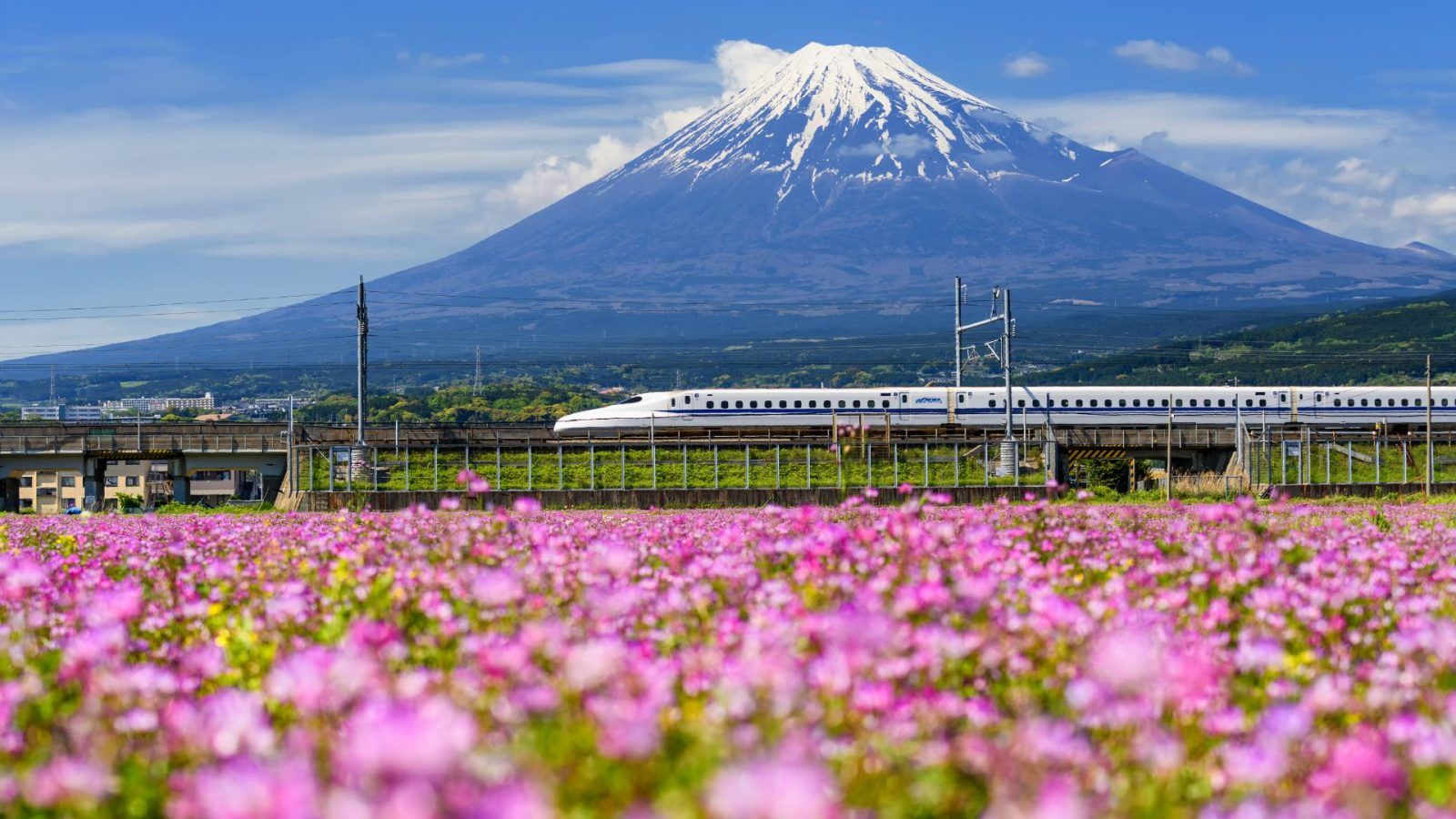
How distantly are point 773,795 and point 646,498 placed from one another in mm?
36472

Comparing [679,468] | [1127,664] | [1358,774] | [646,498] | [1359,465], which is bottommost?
[1359,465]

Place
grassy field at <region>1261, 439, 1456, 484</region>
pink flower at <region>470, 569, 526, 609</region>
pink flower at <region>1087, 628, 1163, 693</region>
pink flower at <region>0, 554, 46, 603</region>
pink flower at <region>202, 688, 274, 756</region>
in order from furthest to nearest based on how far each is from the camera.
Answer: grassy field at <region>1261, 439, 1456, 484</region>, pink flower at <region>0, 554, 46, 603</region>, pink flower at <region>470, 569, 526, 609</region>, pink flower at <region>202, 688, 274, 756</region>, pink flower at <region>1087, 628, 1163, 693</region>

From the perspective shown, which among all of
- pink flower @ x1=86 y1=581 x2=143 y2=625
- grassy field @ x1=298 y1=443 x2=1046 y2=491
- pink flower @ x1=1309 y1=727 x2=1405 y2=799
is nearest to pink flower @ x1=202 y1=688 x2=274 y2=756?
pink flower @ x1=86 y1=581 x2=143 y2=625

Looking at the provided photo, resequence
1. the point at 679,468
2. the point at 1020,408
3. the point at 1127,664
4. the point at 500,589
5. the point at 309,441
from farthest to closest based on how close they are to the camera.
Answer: the point at 1020,408 < the point at 309,441 < the point at 679,468 < the point at 500,589 < the point at 1127,664

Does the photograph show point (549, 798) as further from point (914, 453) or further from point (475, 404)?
point (475, 404)

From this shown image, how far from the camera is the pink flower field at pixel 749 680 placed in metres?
4.11

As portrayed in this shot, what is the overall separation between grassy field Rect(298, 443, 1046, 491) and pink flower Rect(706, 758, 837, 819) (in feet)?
134

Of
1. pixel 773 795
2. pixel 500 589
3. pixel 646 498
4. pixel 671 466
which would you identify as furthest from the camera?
pixel 671 466

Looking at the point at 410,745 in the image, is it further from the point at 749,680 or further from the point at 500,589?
the point at 500,589

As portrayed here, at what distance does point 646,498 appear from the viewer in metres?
39.7

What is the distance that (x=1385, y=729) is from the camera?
5.39 m

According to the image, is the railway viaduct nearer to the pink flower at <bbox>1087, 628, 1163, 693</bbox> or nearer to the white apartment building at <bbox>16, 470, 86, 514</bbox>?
the pink flower at <bbox>1087, 628, 1163, 693</bbox>

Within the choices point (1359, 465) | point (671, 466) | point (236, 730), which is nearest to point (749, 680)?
point (236, 730)

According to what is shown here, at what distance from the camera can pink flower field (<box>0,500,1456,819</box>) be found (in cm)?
411
